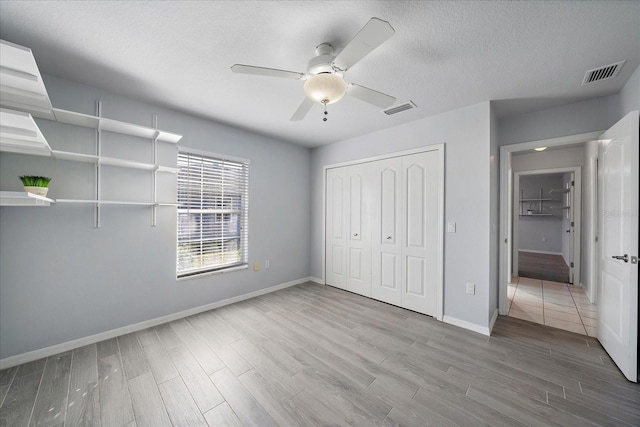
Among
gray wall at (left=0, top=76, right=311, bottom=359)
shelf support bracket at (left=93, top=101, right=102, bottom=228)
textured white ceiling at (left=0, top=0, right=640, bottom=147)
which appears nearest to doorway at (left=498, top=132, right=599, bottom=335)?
textured white ceiling at (left=0, top=0, right=640, bottom=147)

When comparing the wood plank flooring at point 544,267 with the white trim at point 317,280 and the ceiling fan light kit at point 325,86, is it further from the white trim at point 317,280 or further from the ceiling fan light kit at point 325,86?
the ceiling fan light kit at point 325,86

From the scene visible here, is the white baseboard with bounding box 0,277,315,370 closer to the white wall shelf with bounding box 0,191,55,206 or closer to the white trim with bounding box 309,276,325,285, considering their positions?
the white trim with bounding box 309,276,325,285

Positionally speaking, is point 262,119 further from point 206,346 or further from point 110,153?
point 206,346

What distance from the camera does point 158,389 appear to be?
177 centimetres

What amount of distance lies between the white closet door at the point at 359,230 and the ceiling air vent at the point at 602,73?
91.7 inches

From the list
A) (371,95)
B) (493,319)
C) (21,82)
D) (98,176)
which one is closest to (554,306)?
(493,319)

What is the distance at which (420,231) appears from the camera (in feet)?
10.4

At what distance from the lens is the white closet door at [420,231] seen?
304 cm

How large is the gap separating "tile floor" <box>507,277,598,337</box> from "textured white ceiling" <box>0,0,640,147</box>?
101 inches

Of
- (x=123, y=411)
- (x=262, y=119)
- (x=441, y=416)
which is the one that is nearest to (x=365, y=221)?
(x=262, y=119)

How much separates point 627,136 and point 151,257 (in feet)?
15.3

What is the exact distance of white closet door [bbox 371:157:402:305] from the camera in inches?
133

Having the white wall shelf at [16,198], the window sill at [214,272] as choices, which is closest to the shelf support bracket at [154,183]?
the window sill at [214,272]

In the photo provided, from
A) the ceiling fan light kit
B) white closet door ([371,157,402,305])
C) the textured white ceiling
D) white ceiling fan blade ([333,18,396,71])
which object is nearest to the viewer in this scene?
white ceiling fan blade ([333,18,396,71])
